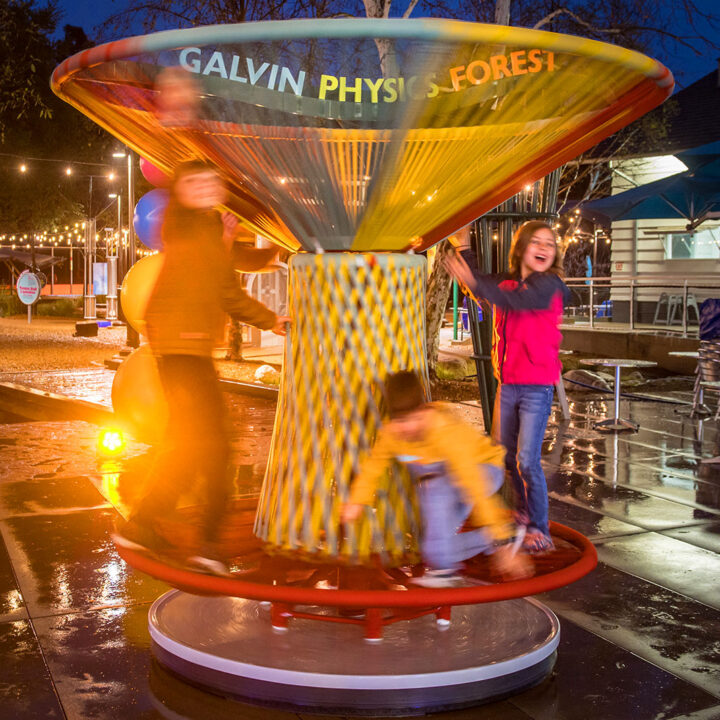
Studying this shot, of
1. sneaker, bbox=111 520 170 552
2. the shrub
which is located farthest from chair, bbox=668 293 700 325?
the shrub

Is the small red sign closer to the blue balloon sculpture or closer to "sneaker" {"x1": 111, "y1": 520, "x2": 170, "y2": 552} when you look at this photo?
the blue balloon sculpture

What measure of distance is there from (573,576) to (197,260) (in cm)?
198

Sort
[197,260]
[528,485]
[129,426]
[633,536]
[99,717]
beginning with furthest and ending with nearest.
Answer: [129,426] → [633,536] → [528,485] → [197,260] → [99,717]

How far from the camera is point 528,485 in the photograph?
4.35m

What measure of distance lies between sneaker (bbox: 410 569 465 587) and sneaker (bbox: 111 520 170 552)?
110 cm

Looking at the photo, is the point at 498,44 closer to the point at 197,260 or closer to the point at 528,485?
the point at 197,260

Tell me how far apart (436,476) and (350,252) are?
3.33ft

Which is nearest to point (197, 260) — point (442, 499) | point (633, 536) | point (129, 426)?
point (442, 499)

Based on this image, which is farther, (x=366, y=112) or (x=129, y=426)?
(x=129, y=426)

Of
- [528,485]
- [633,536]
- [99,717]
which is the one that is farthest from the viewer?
[633,536]

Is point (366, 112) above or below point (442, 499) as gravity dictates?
above

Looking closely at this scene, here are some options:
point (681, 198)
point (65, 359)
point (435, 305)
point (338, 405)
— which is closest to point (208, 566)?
point (338, 405)

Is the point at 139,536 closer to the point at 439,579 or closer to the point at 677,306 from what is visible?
the point at 439,579

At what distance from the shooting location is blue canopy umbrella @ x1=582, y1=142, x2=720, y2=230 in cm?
1579
